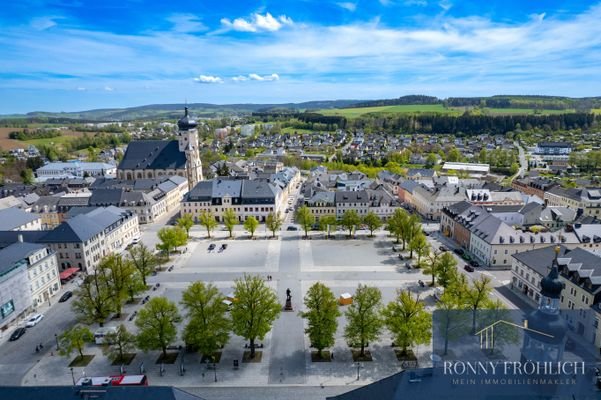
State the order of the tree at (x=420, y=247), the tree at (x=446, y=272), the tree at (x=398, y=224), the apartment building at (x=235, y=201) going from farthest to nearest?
the apartment building at (x=235, y=201) → the tree at (x=398, y=224) → the tree at (x=420, y=247) → the tree at (x=446, y=272)

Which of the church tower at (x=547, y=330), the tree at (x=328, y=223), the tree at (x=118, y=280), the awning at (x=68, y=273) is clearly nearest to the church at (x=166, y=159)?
the tree at (x=328, y=223)

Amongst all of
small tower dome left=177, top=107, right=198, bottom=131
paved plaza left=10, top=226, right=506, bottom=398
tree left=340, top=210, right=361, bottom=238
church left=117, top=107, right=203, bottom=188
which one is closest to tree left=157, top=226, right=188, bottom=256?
paved plaza left=10, top=226, right=506, bottom=398

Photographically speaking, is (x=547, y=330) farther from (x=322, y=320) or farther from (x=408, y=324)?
(x=322, y=320)

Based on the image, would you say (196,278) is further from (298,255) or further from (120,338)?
(120,338)

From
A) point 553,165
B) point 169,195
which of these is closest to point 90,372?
point 169,195

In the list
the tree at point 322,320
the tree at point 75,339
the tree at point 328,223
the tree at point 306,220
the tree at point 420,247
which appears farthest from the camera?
the tree at point 306,220

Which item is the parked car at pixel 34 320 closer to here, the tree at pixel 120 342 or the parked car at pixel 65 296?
the parked car at pixel 65 296
